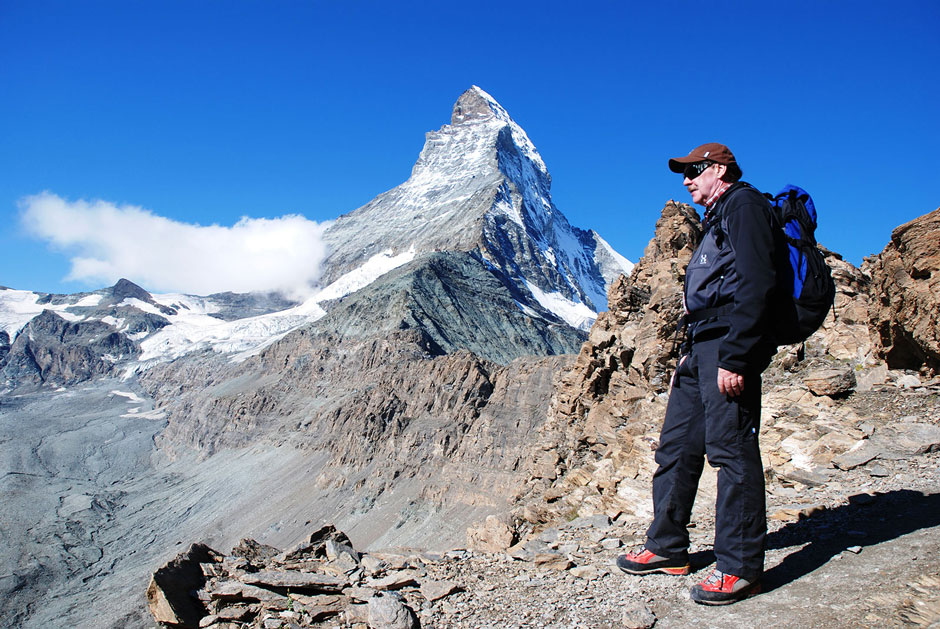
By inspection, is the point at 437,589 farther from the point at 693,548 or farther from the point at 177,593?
the point at 177,593

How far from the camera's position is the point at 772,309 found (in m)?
4.00

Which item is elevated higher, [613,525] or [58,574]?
[613,525]

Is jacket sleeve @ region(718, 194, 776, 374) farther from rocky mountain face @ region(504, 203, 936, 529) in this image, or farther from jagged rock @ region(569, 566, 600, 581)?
jagged rock @ region(569, 566, 600, 581)

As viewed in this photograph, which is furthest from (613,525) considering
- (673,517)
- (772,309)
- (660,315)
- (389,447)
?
(389,447)

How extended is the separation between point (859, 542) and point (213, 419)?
412 feet

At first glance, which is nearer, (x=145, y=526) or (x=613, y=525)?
(x=613, y=525)

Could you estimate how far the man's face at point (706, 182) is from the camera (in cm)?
464

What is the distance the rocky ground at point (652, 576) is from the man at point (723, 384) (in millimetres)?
230

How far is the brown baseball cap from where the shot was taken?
15.1ft

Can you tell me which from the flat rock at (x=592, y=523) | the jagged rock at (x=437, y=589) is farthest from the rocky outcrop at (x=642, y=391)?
the jagged rock at (x=437, y=589)

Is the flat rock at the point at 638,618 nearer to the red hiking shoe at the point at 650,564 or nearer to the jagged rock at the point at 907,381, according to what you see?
the red hiking shoe at the point at 650,564

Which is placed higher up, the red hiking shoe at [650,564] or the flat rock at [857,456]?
the flat rock at [857,456]

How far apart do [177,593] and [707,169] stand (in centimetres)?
639

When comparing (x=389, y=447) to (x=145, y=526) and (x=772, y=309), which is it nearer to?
(x=145, y=526)
